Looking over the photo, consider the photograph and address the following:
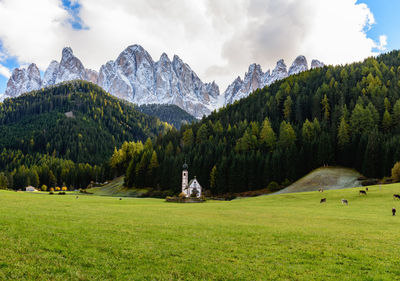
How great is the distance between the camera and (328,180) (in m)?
77.2

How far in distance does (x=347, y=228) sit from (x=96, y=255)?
66.3ft

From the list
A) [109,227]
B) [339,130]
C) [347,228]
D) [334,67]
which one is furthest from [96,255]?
[334,67]

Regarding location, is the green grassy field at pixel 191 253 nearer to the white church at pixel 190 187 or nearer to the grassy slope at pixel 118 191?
the white church at pixel 190 187

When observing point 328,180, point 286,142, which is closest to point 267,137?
point 286,142

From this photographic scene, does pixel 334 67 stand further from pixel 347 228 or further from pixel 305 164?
pixel 347 228

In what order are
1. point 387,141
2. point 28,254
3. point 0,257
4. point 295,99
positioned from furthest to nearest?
1. point 295,99
2. point 387,141
3. point 28,254
4. point 0,257

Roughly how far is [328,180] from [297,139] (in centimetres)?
2790

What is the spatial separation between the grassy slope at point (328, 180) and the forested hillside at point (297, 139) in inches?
189

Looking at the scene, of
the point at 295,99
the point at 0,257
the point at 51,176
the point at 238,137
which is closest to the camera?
the point at 0,257

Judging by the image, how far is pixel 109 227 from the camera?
1955 centimetres

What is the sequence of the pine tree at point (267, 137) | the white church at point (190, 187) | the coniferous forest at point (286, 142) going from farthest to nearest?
the pine tree at point (267, 137), the white church at point (190, 187), the coniferous forest at point (286, 142)

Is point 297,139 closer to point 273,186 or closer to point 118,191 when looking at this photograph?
point 273,186

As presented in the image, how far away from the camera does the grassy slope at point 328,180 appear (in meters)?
74.2

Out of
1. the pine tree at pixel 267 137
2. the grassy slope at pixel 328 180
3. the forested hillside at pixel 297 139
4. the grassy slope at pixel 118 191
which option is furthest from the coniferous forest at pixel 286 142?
the grassy slope at pixel 328 180
